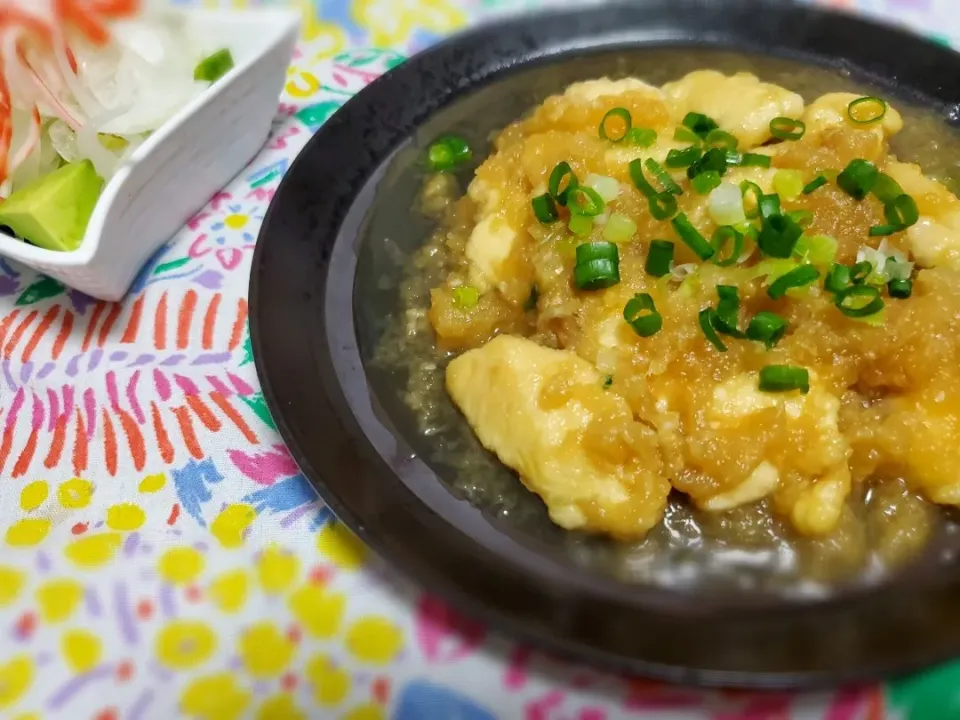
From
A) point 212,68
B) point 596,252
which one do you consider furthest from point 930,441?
point 212,68

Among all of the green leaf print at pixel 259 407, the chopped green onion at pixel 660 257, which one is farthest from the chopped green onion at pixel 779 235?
the green leaf print at pixel 259 407

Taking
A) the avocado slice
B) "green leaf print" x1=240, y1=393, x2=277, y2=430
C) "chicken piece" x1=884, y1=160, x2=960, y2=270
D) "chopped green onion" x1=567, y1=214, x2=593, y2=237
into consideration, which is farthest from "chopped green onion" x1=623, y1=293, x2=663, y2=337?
the avocado slice

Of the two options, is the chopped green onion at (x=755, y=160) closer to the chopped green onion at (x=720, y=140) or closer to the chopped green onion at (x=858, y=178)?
the chopped green onion at (x=720, y=140)

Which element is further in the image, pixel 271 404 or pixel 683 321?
pixel 683 321

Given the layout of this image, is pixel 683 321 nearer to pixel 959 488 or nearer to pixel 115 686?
pixel 959 488

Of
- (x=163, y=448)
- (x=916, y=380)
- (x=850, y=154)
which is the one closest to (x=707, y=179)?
(x=850, y=154)

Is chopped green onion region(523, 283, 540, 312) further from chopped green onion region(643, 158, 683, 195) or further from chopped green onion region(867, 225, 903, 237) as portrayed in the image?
chopped green onion region(867, 225, 903, 237)
